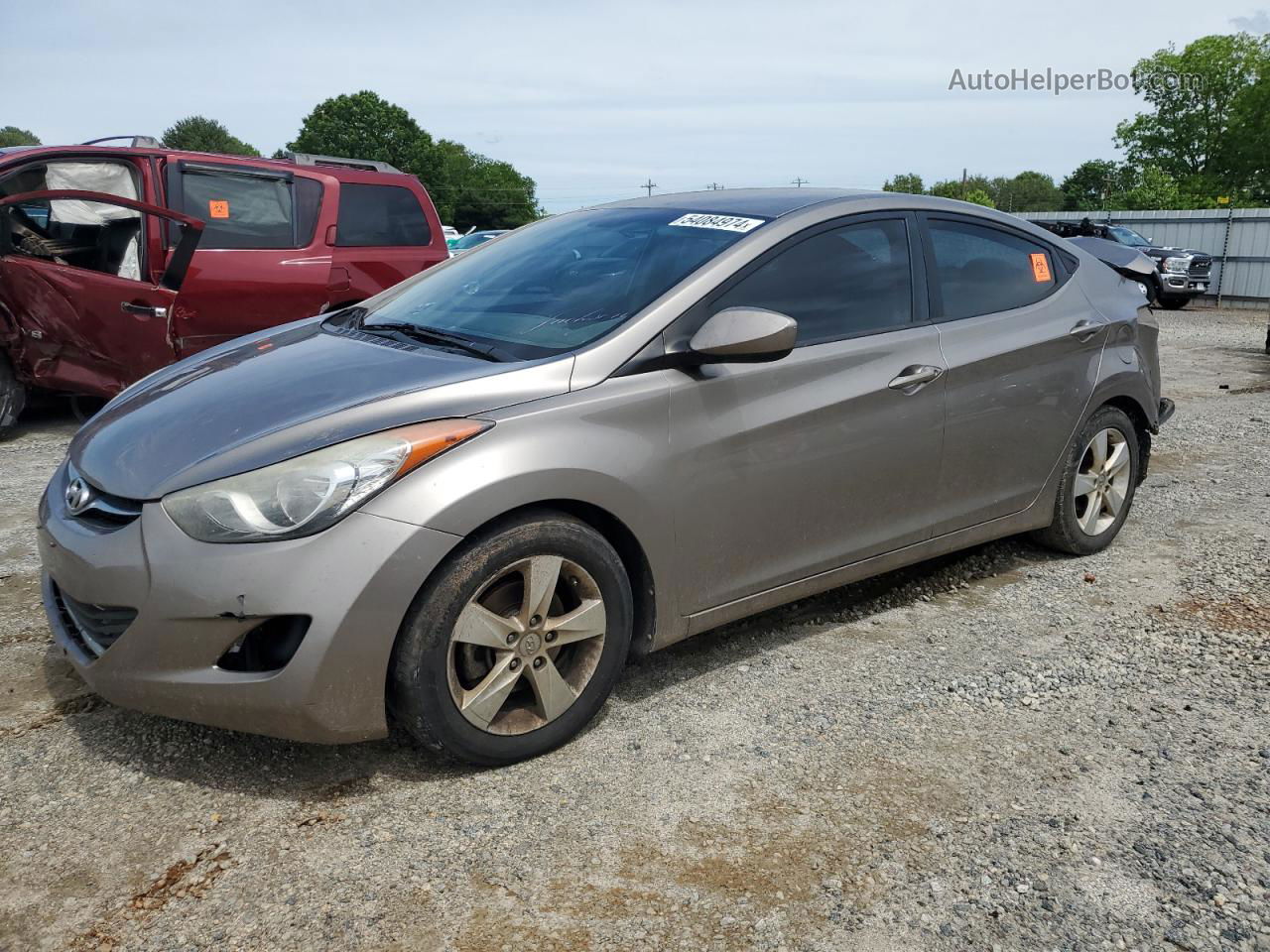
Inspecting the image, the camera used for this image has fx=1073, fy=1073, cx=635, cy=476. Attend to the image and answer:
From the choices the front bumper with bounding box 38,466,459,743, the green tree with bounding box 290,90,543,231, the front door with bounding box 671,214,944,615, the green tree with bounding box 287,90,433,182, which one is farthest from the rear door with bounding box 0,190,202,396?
the green tree with bounding box 287,90,433,182

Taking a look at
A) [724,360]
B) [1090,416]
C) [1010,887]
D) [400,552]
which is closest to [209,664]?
[400,552]

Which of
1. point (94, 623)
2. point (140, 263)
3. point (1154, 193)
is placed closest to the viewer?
point (94, 623)

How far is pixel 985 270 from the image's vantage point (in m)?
4.27

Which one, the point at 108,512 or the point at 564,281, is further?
the point at 564,281

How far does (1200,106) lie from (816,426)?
7013cm

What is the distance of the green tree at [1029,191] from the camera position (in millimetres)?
109300

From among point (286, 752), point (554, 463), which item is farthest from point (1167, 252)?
point (286, 752)

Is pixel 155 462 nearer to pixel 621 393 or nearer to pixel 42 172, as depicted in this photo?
pixel 621 393

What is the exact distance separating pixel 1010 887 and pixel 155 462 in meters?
2.39

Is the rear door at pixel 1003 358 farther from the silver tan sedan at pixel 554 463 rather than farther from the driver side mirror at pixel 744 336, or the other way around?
the driver side mirror at pixel 744 336

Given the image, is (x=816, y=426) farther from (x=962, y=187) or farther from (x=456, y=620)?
(x=962, y=187)

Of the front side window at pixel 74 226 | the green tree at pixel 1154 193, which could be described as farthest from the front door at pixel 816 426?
the green tree at pixel 1154 193

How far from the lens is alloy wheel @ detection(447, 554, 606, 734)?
9.32ft

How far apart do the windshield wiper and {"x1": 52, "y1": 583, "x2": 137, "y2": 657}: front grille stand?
1183 millimetres
